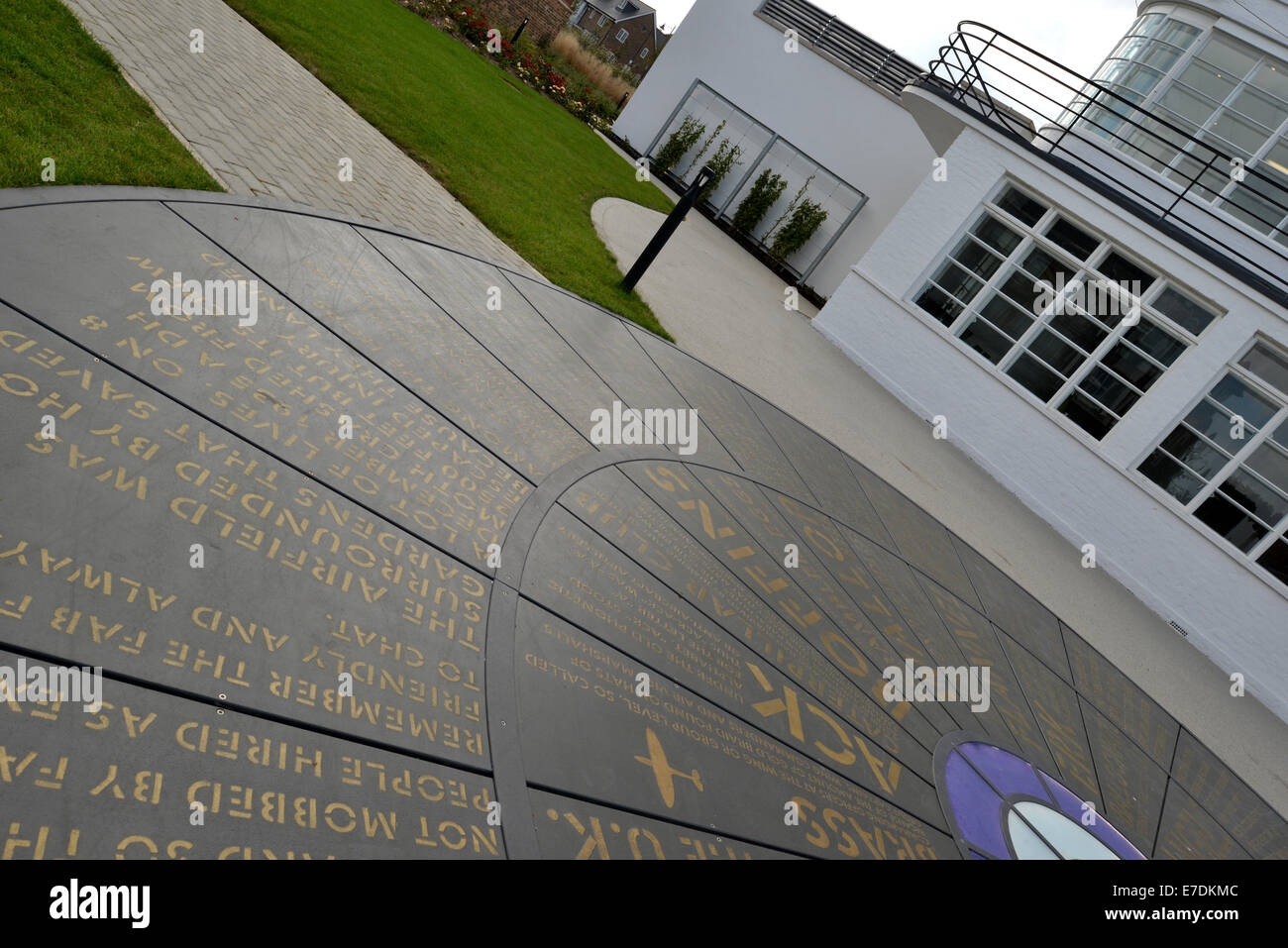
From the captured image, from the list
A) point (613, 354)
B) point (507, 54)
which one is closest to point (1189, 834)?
point (613, 354)

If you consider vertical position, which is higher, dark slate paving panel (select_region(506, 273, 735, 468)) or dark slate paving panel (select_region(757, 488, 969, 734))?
dark slate paving panel (select_region(506, 273, 735, 468))

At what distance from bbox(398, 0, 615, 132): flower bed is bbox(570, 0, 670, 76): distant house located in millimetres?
49319

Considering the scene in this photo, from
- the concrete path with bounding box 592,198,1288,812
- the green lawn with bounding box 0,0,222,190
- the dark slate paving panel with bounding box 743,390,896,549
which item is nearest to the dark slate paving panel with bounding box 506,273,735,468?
the dark slate paving panel with bounding box 743,390,896,549

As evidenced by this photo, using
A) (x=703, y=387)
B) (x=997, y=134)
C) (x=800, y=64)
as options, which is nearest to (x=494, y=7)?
(x=800, y=64)

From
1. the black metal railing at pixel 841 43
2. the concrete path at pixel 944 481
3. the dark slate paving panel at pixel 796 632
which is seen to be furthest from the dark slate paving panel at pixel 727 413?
the black metal railing at pixel 841 43

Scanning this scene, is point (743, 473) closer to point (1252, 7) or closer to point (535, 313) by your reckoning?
point (535, 313)

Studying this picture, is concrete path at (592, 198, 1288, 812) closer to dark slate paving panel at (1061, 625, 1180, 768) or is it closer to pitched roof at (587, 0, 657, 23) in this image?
dark slate paving panel at (1061, 625, 1180, 768)

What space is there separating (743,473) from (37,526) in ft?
15.3

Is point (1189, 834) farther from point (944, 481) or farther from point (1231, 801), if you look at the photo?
point (944, 481)

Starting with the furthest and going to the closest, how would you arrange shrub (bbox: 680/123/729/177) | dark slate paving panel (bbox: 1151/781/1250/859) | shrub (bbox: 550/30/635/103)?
shrub (bbox: 550/30/635/103), shrub (bbox: 680/123/729/177), dark slate paving panel (bbox: 1151/781/1250/859)

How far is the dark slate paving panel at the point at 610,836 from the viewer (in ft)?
9.36

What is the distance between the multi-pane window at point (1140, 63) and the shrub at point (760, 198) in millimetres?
6212

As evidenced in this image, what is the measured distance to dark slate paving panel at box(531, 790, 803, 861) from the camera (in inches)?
112
